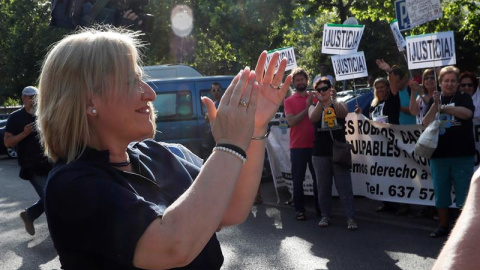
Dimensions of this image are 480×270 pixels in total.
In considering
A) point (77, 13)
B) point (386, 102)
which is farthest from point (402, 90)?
point (77, 13)

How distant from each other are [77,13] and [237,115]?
5261 millimetres

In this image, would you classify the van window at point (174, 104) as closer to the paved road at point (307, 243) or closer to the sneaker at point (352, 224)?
the paved road at point (307, 243)

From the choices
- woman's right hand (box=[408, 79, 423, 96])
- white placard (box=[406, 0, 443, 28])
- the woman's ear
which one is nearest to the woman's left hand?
the woman's ear

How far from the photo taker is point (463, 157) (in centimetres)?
689

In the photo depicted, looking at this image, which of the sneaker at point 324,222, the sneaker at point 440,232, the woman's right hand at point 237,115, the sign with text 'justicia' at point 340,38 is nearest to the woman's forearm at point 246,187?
the woman's right hand at point 237,115

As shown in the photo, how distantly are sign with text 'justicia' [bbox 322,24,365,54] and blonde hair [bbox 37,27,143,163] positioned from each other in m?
8.63

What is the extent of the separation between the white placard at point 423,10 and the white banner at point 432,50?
67 centimetres

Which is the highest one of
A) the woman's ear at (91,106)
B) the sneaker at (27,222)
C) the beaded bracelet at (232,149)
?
the woman's ear at (91,106)

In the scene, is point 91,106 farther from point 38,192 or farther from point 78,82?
point 38,192

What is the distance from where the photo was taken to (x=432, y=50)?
8180 millimetres

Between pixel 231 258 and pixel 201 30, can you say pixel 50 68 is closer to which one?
pixel 231 258

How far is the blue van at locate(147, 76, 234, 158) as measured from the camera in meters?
11.8

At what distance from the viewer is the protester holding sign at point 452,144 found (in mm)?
6883

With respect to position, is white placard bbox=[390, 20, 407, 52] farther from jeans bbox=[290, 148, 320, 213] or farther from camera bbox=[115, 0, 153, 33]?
camera bbox=[115, 0, 153, 33]
